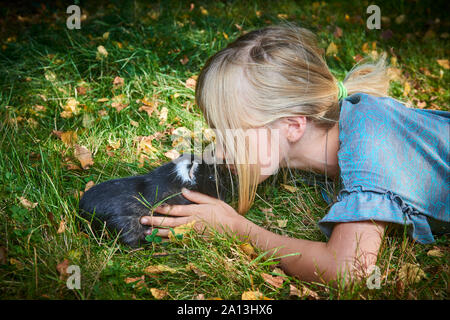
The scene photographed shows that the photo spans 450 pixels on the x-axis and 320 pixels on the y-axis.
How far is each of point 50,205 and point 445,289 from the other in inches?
90.7

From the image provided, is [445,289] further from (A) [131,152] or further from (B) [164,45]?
(B) [164,45]

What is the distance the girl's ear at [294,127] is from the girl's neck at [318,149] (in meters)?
0.11

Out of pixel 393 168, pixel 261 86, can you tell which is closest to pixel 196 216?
pixel 261 86

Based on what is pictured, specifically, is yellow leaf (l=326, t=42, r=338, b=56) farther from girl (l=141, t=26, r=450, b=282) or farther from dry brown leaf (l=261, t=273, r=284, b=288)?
dry brown leaf (l=261, t=273, r=284, b=288)

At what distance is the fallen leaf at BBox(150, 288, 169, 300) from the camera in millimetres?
1864

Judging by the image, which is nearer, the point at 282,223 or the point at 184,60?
the point at 282,223

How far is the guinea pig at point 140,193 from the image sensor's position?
7.26ft

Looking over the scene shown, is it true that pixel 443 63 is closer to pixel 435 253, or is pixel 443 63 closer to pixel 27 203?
pixel 435 253

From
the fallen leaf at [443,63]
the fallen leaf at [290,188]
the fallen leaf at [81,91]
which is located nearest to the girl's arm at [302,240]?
the fallen leaf at [290,188]

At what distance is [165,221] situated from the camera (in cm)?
228

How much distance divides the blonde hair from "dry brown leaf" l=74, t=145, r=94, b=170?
1.12 m

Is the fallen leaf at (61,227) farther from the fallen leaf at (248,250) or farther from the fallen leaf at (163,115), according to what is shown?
the fallen leaf at (163,115)

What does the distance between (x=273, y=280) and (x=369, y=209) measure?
0.63 meters

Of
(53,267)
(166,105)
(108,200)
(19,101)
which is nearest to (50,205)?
(108,200)
